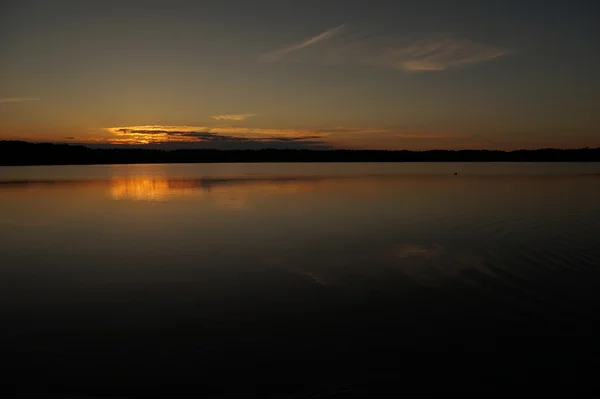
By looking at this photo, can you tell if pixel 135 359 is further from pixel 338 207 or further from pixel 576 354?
pixel 338 207

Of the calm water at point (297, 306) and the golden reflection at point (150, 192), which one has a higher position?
the calm water at point (297, 306)

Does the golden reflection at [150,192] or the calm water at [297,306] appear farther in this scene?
the golden reflection at [150,192]

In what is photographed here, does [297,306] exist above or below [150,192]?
above

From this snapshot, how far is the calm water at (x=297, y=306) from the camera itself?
6.66m

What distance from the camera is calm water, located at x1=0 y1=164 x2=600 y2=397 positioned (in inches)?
262

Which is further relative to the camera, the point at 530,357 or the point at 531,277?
the point at 531,277

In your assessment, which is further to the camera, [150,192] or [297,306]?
[150,192]

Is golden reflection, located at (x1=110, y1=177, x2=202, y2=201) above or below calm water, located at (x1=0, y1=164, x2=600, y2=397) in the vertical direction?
below

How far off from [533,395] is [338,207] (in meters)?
20.7

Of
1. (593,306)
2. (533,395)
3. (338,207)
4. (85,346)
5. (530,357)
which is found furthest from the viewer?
(338,207)

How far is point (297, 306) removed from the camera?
31.0ft

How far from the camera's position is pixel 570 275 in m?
11.4

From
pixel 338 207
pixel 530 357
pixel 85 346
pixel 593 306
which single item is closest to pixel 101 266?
pixel 85 346

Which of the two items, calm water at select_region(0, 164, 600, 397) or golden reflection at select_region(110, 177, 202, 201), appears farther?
golden reflection at select_region(110, 177, 202, 201)
